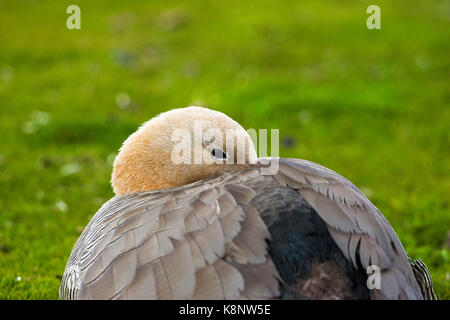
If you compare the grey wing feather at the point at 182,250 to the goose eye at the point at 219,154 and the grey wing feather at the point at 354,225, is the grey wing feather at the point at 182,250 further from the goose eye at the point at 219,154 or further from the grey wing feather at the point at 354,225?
the goose eye at the point at 219,154

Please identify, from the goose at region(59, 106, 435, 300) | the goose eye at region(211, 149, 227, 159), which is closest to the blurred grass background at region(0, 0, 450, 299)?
the goose at region(59, 106, 435, 300)

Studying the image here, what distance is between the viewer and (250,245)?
113 inches

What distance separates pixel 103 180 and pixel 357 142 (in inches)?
128

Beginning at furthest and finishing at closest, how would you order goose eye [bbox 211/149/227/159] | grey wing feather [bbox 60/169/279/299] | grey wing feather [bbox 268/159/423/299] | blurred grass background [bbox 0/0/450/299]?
blurred grass background [bbox 0/0/450/299], goose eye [bbox 211/149/227/159], grey wing feather [bbox 268/159/423/299], grey wing feather [bbox 60/169/279/299]

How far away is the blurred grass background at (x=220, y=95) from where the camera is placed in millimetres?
5938

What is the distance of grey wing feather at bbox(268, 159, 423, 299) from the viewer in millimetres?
2969

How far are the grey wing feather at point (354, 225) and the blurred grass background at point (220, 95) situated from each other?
1560mm

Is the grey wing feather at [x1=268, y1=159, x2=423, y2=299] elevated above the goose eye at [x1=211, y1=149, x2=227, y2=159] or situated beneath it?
situated beneath

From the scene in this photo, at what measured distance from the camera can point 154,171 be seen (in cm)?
406

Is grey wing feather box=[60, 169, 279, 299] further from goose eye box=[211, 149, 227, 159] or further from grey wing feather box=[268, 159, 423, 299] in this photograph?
goose eye box=[211, 149, 227, 159]

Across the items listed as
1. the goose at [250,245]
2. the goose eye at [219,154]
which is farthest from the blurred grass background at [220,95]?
the goose eye at [219,154]

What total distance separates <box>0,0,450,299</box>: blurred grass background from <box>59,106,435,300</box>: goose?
1372 millimetres

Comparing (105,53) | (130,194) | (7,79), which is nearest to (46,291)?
(130,194)

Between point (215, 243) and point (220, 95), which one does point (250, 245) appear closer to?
point (215, 243)
